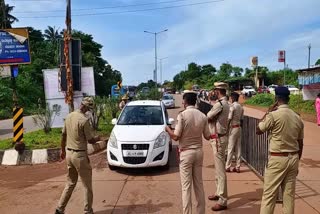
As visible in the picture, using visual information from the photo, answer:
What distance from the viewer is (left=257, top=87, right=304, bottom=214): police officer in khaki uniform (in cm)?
512

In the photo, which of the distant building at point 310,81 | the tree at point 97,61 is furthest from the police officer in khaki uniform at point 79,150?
the tree at point 97,61

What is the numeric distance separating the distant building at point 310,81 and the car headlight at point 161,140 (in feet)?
70.8

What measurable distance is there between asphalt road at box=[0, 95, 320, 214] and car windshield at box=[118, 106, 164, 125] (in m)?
1.23

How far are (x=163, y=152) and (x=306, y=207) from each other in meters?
3.72

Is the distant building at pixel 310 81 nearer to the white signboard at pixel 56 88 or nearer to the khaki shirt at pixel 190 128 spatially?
the white signboard at pixel 56 88

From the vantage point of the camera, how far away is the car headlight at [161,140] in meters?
9.59

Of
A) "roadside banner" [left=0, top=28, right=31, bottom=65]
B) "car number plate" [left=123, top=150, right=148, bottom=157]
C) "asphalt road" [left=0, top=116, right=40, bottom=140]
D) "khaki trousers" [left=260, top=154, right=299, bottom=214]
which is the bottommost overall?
"asphalt road" [left=0, top=116, right=40, bottom=140]

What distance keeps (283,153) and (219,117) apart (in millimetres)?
2021

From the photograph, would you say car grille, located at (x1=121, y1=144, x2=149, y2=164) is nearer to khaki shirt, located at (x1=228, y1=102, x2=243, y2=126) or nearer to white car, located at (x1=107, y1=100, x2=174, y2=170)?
white car, located at (x1=107, y1=100, x2=174, y2=170)

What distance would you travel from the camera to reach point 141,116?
11141mm

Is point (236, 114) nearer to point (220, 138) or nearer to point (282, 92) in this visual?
point (220, 138)

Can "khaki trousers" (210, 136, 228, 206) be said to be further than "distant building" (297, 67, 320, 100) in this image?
No

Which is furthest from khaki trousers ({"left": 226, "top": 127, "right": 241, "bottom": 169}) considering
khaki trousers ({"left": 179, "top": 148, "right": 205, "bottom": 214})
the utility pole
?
the utility pole

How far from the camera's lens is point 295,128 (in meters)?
5.13
